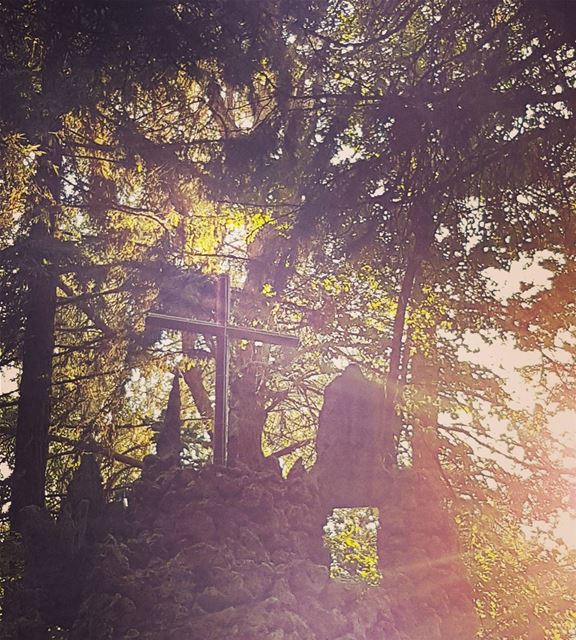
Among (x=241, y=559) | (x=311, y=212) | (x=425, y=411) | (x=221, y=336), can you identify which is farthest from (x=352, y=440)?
(x=425, y=411)

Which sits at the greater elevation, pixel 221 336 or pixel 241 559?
pixel 221 336

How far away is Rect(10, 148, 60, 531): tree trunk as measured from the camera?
992 centimetres

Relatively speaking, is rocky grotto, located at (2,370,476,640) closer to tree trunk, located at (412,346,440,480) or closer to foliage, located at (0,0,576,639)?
foliage, located at (0,0,576,639)

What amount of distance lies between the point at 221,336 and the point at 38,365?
153 inches

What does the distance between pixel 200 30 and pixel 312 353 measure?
23.0ft

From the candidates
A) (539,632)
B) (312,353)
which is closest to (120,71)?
(312,353)

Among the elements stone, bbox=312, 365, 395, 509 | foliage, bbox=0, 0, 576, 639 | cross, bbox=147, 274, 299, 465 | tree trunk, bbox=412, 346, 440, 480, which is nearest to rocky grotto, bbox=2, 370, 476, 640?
stone, bbox=312, 365, 395, 509

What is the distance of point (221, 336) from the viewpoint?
7512 mm

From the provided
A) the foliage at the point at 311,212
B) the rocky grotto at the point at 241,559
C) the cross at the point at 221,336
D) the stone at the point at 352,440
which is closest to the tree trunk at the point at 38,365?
the foliage at the point at 311,212

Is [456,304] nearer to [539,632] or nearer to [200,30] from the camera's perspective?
[539,632]

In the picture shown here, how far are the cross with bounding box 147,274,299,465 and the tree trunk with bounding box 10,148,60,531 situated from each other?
313 centimetres

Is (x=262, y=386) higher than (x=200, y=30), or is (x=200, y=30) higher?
(x=200, y=30)

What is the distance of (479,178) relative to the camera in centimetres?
745

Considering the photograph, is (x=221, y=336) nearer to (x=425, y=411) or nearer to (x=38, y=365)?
(x=38, y=365)
